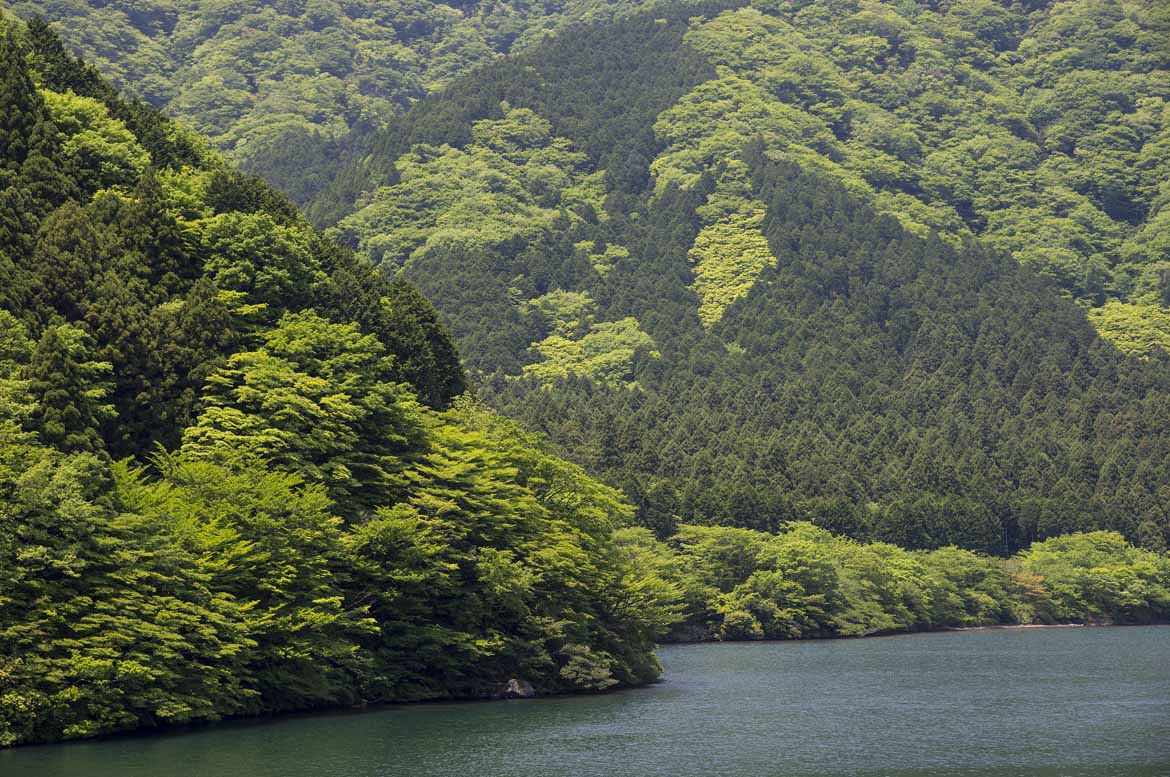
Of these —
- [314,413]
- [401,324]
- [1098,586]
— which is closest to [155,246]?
[314,413]

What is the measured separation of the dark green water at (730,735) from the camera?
64.4 m

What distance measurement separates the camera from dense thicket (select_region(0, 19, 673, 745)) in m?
67.0

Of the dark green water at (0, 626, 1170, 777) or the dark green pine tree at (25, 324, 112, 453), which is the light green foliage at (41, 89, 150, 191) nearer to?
the dark green pine tree at (25, 324, 112, 453)

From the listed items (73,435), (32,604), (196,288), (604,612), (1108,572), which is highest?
(196,288)

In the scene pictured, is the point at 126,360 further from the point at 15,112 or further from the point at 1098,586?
the point at 1098,586

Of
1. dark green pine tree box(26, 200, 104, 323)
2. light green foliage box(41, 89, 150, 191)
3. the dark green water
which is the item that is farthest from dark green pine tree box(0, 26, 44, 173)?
the dark green water

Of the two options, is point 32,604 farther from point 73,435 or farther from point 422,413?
point 422,413

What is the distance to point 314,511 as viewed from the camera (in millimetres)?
77938

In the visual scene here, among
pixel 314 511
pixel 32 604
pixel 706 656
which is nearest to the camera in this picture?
pixel 32 604

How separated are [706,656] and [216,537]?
64763 millimetres

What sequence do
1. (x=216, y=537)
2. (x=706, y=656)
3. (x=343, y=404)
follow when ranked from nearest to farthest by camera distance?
1. (x=216, y=537)
2. (x=343, y=404)
3. (x=706, y=656)

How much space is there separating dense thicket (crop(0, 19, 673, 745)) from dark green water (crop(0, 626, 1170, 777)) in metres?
2.86

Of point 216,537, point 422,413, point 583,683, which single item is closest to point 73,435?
point 216,537

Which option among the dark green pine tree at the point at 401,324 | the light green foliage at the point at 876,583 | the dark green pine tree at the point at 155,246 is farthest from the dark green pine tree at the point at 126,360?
the light green foliage at the point at 876,583
